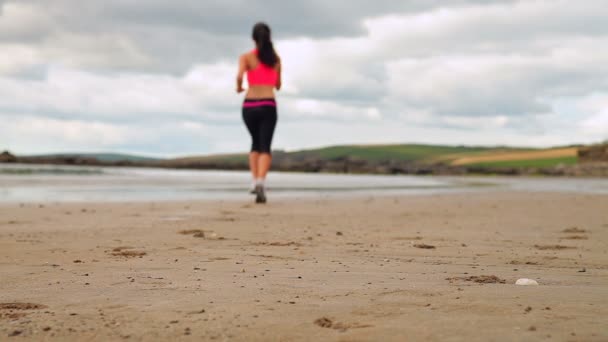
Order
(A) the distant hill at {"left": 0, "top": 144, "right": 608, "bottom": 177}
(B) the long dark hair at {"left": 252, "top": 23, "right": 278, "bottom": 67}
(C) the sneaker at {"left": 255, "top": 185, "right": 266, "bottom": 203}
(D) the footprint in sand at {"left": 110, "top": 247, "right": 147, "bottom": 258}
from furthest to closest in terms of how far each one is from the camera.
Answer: (A) the distant hill at {"left": 0, "top": 144, "right": 608, "bottom": 177}
(B) the long dark hair at {"left": 252, "top": 23, "right": 278, "bottom": 67}
(C) the sneaker at {"left": 255, "top": 185, "right": 266, "bottom": 203}
(D) the footprint in sand at {"left": 110, "top": 247, "right": 147, "bottom": 258}

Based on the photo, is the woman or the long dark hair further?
the woman

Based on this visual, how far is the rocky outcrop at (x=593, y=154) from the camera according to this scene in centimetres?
6041

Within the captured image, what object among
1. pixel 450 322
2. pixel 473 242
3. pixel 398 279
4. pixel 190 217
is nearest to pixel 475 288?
pixel 398 279

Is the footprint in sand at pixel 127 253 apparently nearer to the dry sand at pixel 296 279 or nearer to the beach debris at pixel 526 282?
the dry sand at pixel 296 279

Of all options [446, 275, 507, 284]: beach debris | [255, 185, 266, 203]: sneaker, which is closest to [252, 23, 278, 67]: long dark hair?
[255, 185, 266, 203]: sneaker

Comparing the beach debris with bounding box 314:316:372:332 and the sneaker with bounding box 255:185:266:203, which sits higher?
the sneaker with bounding box 255:185:266:203

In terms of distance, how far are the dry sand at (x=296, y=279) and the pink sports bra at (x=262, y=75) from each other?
4313mm

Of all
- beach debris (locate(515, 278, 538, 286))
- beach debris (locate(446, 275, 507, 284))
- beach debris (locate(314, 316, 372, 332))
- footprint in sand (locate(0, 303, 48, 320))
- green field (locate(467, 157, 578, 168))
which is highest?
green field (locate(467, 157, 578, 168))

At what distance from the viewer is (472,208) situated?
11.3 metres

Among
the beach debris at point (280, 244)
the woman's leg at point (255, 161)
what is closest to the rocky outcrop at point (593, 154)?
the woman's leg at point (255, 161)

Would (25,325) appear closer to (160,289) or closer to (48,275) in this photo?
(160,289)

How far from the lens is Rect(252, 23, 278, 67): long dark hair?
12000 mm

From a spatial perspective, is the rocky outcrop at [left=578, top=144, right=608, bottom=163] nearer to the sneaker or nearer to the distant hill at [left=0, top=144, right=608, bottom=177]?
the distant hill at [left=0, top=144, right=608, bottom=177]

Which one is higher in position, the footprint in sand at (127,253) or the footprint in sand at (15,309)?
the footprint in sand at (15,309)
